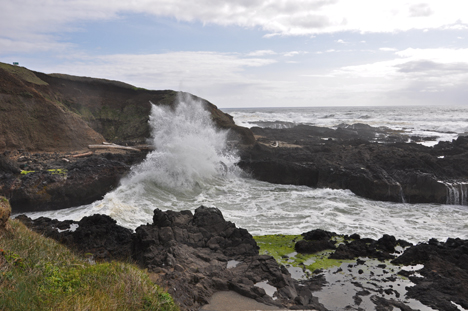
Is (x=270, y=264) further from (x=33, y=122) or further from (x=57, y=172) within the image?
(x=33, y=122)

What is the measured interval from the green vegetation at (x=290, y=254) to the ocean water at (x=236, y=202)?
34.7 inches

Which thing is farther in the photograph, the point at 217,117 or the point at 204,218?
the point at 217,117

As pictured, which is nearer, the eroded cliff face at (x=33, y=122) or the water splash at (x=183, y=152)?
the water splash at (x=183, y=152)

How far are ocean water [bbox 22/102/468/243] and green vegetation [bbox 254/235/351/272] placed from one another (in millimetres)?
880

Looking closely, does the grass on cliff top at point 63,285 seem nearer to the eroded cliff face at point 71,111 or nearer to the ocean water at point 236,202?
the ocean water at point 236,202

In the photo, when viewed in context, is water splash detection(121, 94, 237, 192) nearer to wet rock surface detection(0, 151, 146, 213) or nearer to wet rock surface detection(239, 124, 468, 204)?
wet rock surface detection(0, 151, 146, 213)

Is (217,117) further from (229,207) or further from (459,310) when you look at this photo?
(459,310)

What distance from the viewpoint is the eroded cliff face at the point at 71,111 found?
19.0 meters

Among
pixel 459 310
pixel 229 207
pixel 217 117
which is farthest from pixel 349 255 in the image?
pixel 217 117

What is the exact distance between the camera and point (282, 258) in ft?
28.5

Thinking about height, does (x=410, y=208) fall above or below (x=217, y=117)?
below

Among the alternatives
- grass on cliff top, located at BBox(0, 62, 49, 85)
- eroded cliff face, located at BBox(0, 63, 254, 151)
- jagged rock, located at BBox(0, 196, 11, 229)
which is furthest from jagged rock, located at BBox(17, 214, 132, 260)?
grass on cliff top, located at BBox(0, 62, 49, 85)

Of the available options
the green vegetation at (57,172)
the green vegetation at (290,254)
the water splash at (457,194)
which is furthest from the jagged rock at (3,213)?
the water splash at (457,194)

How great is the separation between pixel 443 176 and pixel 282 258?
40.1ft
